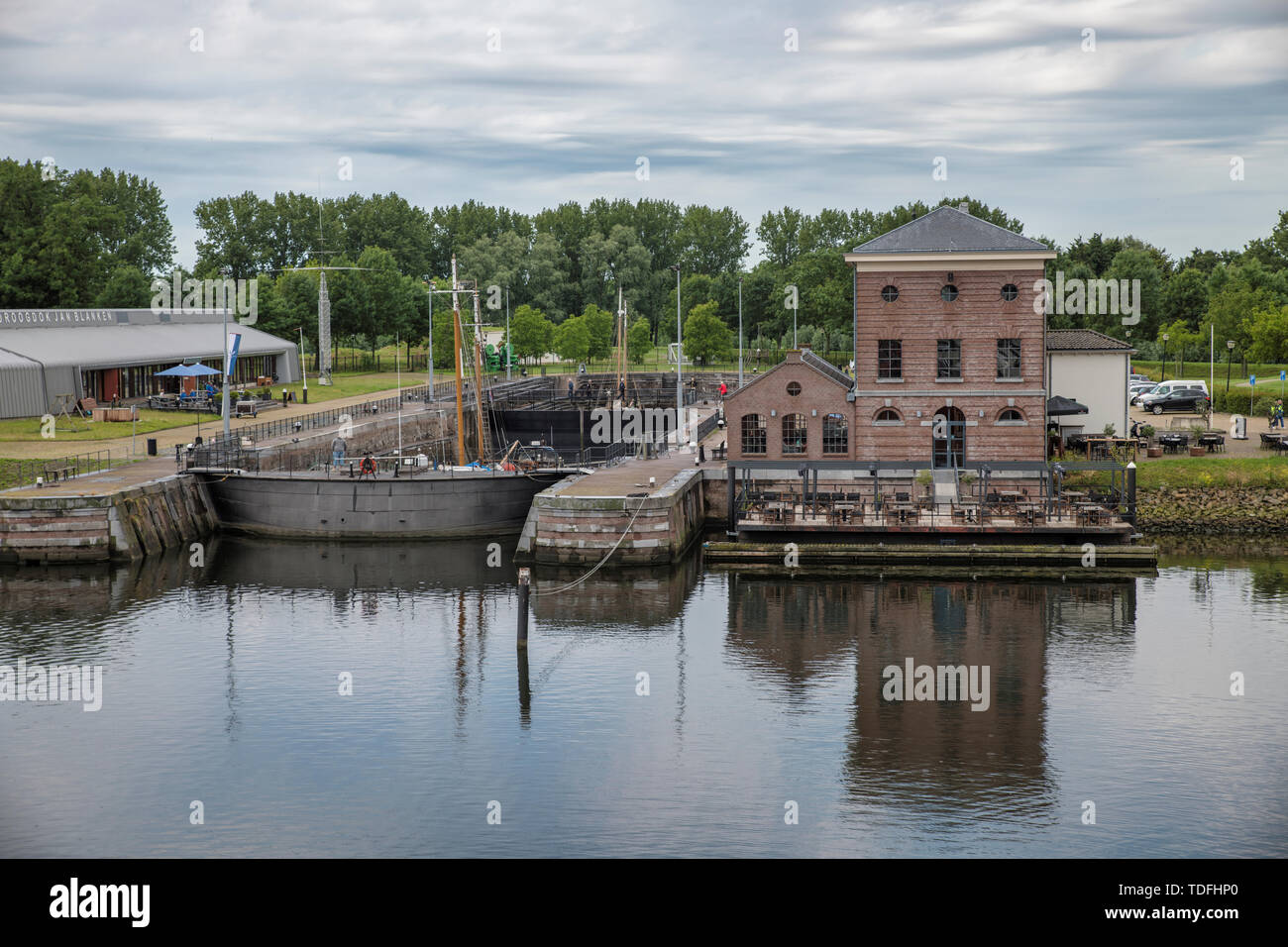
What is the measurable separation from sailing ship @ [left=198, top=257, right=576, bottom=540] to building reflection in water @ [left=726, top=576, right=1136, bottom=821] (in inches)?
495

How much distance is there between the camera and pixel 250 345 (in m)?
94.8

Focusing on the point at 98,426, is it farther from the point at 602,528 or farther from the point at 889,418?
the point at 889,418

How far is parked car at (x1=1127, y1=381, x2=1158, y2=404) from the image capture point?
3046 inches

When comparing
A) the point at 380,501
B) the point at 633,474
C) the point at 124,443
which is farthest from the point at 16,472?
the point at 633,474

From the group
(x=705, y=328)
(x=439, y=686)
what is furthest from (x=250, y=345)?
(x=439, y=686)

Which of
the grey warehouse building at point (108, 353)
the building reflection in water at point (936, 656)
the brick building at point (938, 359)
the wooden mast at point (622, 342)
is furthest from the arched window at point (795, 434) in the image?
the grey warehouse building at point (108, 353)

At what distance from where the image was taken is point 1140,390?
84312 mm

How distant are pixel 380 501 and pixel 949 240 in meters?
25.8

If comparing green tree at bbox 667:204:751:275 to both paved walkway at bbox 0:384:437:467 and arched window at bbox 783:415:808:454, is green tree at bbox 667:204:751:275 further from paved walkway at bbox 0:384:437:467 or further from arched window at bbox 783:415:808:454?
arched window at bbox 783:415:808:454

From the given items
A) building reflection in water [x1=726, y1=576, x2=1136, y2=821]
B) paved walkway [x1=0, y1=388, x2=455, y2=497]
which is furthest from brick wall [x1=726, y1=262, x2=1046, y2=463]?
paved walkway [x1=0, y1=388, x2=455, y2=497]

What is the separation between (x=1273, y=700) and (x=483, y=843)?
1971 cm

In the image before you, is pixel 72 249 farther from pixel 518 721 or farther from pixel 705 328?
pixel 518 721

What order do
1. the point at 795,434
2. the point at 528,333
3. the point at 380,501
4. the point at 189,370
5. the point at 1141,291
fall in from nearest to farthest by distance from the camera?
the point at 380,501 → the point at 795,434 → the point at 189,370 → the point at 1141,291 → the point at 528,333
